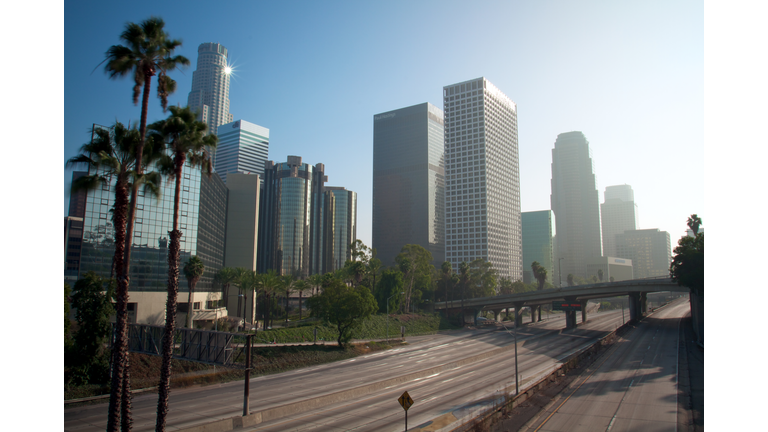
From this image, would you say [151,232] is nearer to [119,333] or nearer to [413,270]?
[119,333]

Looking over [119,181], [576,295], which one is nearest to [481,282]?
[576,295]

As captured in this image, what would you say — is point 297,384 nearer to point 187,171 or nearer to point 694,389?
point 694,389

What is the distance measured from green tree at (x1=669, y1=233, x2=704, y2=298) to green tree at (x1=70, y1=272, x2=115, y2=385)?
73839 mm

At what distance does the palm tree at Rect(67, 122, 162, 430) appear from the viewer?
721 inches

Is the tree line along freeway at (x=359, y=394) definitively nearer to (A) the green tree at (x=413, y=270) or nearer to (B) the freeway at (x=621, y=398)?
(B) the freeway at (x=621, y=398)

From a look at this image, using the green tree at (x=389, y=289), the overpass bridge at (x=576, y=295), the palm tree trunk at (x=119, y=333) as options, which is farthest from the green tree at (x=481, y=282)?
the palm tree trunk at (x=119, y=333)

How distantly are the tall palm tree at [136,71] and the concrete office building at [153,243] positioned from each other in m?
33.5

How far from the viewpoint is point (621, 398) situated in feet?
109

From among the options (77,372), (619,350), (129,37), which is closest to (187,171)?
(77,372)

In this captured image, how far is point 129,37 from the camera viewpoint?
66.7ft

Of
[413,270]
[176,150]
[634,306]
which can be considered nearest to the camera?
[176,150]

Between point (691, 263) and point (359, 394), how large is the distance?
57173 millimetres

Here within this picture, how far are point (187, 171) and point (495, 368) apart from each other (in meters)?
59.9

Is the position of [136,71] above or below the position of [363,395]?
above
